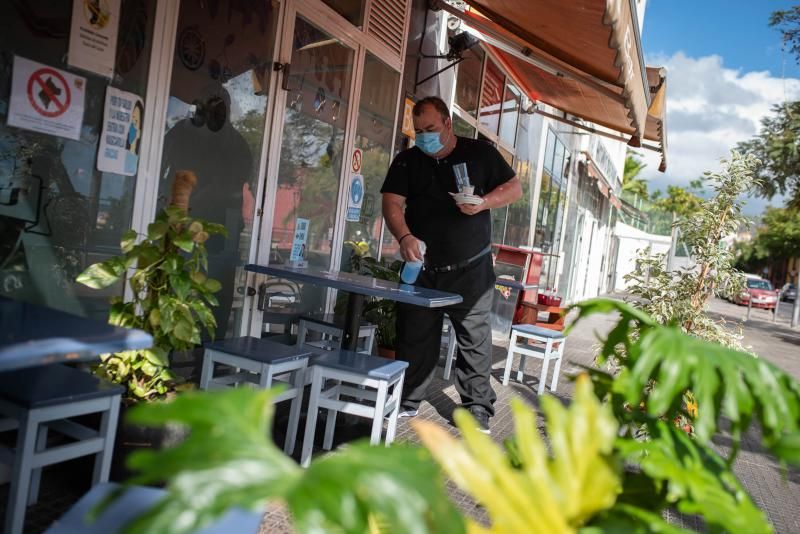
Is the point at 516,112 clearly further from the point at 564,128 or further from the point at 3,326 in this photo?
the point at 3,326

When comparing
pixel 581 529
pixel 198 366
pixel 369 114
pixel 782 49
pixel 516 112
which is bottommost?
pixel 198 366

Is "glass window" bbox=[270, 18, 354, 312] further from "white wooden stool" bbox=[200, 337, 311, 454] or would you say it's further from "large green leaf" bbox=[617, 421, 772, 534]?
"large green leaf" bbox=[617, 421, 772, 534]

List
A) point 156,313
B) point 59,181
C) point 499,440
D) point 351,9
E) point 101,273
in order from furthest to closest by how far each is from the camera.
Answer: point 351,9 → point 499,440 → point 59,181 → point 156,313 → point 101,273

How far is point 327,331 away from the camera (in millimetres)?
4832

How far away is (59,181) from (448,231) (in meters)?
2.21

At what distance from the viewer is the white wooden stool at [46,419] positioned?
2.18 meters

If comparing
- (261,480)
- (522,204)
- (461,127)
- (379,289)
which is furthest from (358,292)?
(522,204)

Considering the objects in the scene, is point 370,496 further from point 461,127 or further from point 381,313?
point 461,127

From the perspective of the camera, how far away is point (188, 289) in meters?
2.70

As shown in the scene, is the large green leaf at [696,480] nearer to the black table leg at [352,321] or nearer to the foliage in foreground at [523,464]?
the foliage in foreground at [523,464]

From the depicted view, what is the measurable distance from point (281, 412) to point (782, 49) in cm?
1843

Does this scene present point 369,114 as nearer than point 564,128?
Yes

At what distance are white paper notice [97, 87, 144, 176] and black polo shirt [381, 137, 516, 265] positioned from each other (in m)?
1.57

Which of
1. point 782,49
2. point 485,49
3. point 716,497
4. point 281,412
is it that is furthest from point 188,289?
point 782,49
